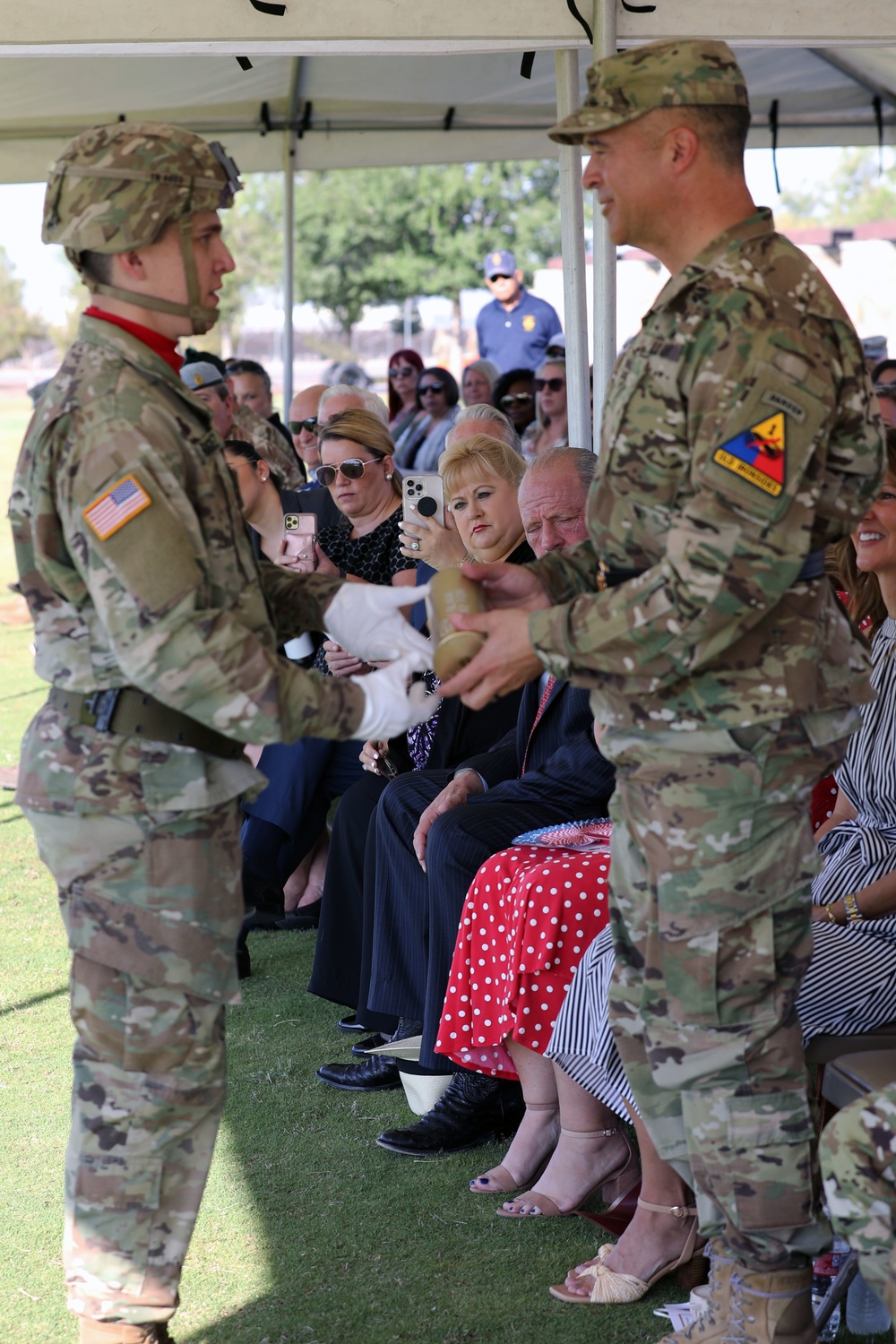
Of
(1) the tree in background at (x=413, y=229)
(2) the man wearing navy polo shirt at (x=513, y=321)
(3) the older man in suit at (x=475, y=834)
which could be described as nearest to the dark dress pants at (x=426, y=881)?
(3) the older man in suit at (x=475, y=834)

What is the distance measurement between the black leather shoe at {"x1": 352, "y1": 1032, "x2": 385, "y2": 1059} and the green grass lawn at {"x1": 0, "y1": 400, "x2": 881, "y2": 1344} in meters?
0.07

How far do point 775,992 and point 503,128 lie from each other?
6.88 meters

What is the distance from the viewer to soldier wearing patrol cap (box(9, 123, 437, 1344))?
6.59 feet

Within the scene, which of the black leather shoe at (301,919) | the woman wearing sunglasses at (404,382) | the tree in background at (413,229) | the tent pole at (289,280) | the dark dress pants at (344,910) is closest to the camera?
the dark dress pants at (344,910)

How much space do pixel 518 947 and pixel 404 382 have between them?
7.57m

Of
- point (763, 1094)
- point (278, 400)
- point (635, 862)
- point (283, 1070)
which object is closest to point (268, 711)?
point (635, 862)

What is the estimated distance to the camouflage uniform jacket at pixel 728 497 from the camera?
1.93m

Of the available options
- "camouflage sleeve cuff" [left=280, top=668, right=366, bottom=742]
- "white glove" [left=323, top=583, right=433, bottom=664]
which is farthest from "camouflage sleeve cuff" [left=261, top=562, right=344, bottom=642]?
"camouflage sleeve cuff" [left=280, top=668, right=366, bottom=742]

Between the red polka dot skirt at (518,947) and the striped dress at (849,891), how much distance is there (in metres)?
0.09

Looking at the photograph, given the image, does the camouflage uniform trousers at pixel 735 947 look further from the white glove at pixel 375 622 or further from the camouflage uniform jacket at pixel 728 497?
the white glove at pixel 375 622

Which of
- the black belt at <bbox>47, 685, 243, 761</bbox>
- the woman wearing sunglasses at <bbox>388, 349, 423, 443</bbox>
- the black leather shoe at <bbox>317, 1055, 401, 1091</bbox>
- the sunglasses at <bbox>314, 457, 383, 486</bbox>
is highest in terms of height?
the woman wearing sunglasses at <bbox>388, 349, 423, 443</bbox>

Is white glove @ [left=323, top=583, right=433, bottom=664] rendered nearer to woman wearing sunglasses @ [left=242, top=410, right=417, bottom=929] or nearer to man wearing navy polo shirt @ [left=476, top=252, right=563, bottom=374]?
→ woman wearing sunglasses @ [left=242, top=410, right=417, bottom=929]

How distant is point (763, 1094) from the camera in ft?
6.91

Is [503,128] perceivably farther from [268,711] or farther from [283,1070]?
[268,711]
